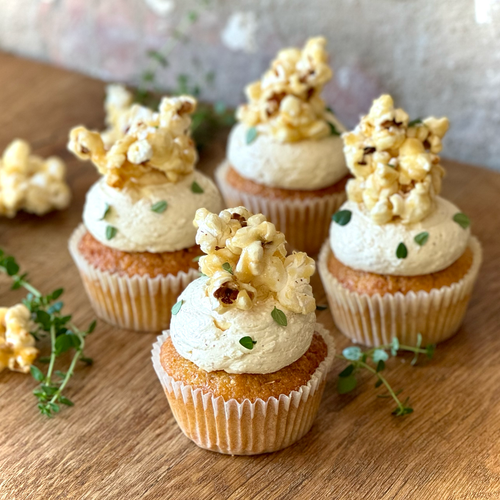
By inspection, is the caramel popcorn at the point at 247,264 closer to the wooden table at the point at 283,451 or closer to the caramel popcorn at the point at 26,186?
the wooden table at the point at 283,451

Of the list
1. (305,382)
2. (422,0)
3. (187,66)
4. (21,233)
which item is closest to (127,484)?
(305,382)

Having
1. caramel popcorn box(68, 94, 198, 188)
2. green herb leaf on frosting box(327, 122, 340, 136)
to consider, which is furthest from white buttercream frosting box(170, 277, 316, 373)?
green herb leaf on frosting box(327, 122, 340, 136)

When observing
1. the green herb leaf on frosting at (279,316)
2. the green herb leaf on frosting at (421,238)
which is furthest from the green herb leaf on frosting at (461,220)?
the green herb leaf on frosting at (279,316)

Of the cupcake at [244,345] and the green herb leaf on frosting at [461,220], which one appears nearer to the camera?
the cupcake at [244,345]

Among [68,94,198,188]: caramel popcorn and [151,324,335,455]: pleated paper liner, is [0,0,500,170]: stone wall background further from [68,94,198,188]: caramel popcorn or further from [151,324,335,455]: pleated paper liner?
[151,324,335,455]: pleated paper liner

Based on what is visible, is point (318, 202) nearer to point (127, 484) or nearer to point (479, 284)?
point (479, 284)

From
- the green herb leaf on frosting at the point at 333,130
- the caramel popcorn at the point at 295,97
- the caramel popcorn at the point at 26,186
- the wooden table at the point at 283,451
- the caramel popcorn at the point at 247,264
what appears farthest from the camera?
the caramel popcorn at the point at 26,186

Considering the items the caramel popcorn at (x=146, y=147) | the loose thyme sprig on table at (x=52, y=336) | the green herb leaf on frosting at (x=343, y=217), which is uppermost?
the caramel popcorn at (x=146, y=147)
